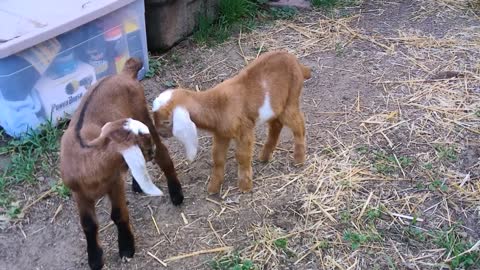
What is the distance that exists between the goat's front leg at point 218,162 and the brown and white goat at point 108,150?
0.30 m

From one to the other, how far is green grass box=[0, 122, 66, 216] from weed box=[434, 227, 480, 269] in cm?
228

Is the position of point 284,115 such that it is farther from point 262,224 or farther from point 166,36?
point 166,36

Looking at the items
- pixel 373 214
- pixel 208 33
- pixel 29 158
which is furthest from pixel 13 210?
pixel 208 33

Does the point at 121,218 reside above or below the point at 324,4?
above

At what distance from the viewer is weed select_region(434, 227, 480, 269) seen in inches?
114

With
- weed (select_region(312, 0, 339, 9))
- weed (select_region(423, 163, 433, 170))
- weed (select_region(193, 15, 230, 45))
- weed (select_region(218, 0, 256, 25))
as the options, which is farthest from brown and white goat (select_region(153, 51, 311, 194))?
weed (select_region(312, 0, 339, 9))

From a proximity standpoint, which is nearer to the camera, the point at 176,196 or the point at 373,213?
the point at 373,213

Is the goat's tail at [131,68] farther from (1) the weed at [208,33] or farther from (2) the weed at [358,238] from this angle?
(1) the weed at [208,33]

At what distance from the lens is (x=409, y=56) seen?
4.68 meters

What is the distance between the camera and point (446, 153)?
142 inches

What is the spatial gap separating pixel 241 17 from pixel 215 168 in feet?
7.68

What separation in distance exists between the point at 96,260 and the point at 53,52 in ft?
4.89

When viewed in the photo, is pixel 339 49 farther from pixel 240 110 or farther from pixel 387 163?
pixel 240 110

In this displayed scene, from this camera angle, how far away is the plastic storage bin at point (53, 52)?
3.61 metres
